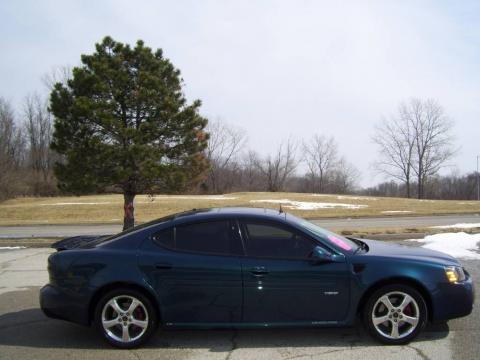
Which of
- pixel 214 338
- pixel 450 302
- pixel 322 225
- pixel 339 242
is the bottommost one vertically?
pixel 214 338

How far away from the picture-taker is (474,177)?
310 feet

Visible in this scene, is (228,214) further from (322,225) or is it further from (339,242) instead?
(322,225)

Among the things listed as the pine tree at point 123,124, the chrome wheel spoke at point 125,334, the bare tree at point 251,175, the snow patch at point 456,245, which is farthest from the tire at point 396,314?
the bare tree at point 251,175

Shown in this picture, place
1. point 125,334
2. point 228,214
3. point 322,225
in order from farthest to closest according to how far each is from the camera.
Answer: point 322,225 < point 228,214 < point 125,334

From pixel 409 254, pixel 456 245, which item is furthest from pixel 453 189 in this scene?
pixel 409 254

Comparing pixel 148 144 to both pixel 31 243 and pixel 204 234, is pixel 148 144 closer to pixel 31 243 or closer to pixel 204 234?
Result: pixel 31 243

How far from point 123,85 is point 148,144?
2030mm

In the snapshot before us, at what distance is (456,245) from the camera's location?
10.6 meters

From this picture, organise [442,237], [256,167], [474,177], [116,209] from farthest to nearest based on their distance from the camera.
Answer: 1. [474,177]
2. [256,167]
3. [116,209]
4. [442,237]

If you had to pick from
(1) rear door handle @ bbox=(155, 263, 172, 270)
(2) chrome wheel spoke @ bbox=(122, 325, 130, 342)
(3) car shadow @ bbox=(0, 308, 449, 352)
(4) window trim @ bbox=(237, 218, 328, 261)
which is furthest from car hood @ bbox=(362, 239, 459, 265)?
(2) chrome wheel spoke @ bbox=(122, 325, 130, 342)

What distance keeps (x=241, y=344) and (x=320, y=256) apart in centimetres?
121

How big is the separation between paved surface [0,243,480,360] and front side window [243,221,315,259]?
913 mm

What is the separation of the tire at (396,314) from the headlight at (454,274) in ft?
1.20

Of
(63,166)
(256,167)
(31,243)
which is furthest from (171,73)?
(256,167)
